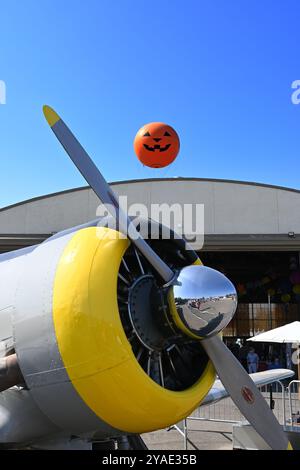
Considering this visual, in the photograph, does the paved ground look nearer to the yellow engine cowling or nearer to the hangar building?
the yellow engine cowling

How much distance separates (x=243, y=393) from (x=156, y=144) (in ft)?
31.5

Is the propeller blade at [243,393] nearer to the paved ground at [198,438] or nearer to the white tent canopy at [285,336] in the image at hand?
the paved ground at [198,438]

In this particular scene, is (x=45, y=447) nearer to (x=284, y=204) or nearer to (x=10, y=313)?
(x=10, y=313)

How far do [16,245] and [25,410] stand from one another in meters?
13.6

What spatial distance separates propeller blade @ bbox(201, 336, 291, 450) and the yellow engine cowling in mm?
574

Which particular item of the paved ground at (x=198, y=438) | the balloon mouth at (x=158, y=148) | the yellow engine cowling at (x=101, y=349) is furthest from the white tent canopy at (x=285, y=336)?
the yellow engine cowling at (x=101, y=349)

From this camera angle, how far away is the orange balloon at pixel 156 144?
12789 mm

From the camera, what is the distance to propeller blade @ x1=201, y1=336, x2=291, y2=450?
3941 millimetres

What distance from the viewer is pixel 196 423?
10.2 m

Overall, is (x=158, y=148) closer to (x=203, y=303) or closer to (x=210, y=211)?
(x=210, y=211)

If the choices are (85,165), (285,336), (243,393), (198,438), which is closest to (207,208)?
(285,336)

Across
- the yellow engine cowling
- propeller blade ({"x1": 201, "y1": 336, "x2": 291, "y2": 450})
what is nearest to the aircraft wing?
propeller blade ({"x1": 201, "y1": 336, "x2": 291, "y2": 450})

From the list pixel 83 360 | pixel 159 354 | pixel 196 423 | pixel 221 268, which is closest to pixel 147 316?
pixel 159 354

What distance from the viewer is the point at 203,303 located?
3.39 meters
